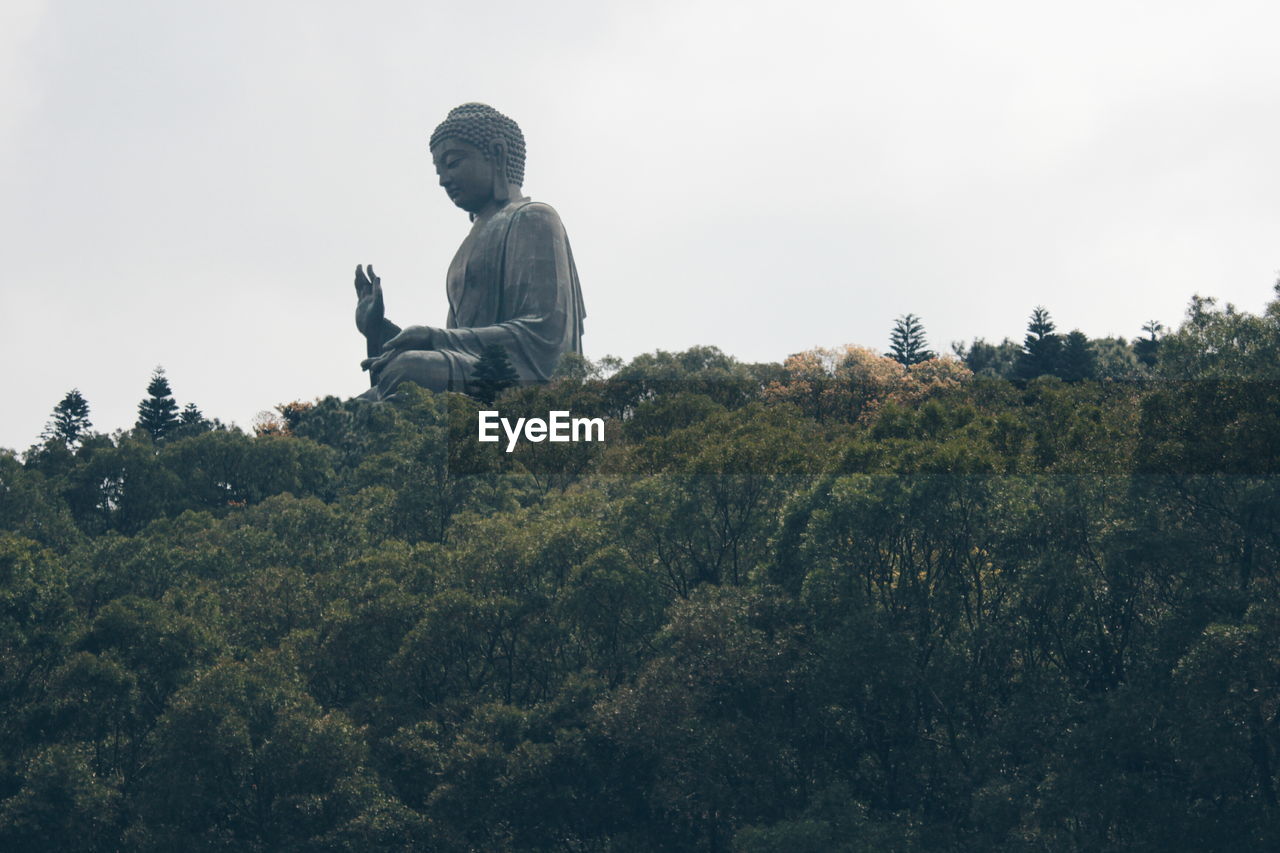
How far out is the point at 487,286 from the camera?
50.1m

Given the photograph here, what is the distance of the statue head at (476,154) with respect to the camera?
1984 inches

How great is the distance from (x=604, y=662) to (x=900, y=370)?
19120 millimetres

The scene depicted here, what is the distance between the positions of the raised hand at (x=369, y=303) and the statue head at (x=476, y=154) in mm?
5517

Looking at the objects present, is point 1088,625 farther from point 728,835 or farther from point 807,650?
point 728,835

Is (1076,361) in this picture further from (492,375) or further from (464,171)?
(464,171)

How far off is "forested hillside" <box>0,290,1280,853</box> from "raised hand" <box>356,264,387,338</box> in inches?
737

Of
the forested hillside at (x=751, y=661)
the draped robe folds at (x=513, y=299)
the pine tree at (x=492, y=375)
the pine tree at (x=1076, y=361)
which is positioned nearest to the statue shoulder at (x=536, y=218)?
the draped robe folds at (x=513, y=299)

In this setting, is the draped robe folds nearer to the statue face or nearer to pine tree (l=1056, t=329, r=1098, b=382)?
the statue face

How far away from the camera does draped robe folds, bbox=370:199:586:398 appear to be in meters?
46.5

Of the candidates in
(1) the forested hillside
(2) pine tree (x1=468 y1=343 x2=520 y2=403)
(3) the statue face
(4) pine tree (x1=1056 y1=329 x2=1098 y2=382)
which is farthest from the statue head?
(1) the forested hillside

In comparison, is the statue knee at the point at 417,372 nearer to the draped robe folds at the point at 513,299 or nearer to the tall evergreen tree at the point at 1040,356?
the draped robe folds at the point at 513,299

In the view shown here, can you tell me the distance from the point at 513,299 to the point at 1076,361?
15196 millimetres

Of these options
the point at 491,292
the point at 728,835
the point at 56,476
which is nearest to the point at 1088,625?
the point at 728,835

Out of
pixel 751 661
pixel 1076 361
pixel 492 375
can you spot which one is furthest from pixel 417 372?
pixel 751 661
